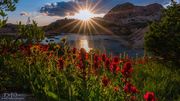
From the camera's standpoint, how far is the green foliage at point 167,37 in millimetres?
14672

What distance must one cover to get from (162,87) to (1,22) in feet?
16.5

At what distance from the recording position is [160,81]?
39.9ft

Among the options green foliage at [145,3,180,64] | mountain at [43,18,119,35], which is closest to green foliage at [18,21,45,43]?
green foliage at [145,3,180,64]

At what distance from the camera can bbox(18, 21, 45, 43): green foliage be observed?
1147 centimetres

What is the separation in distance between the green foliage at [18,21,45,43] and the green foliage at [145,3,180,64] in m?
5.51

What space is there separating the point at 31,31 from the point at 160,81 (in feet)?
14.3

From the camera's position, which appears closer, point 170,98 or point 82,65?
point 82,65

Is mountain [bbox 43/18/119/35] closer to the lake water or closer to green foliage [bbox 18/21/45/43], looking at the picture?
the lake water

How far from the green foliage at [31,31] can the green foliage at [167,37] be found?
551cm

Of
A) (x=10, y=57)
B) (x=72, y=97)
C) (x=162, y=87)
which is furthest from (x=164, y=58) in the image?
(x=72, y=97)

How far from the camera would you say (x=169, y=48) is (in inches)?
589

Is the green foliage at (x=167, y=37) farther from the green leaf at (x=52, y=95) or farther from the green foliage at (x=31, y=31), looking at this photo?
the green leaf at (x=52, y=95)

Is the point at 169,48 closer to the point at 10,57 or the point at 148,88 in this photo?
the point at 148,88

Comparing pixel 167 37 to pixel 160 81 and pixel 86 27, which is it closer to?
pixel 160 81
